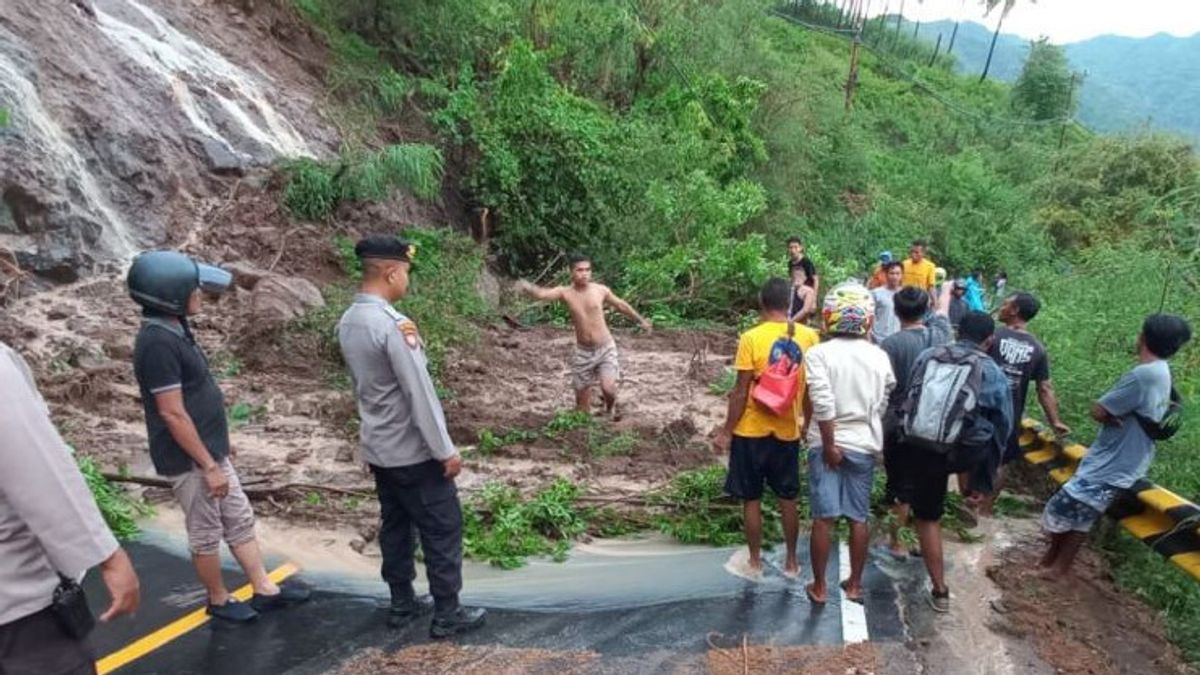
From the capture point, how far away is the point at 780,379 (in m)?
4.57

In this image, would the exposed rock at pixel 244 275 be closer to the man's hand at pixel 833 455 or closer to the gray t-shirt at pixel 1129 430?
the man's hand at pixel 833 455

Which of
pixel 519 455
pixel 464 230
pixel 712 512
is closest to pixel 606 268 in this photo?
pixel 464 230

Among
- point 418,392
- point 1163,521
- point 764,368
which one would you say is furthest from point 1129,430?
point 418,392

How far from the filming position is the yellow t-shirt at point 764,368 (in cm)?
461

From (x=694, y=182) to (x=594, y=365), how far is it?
8.15 m

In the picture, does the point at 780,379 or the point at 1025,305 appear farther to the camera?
the point at 1025,305

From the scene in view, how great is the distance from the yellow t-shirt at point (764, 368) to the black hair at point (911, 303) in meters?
0.84

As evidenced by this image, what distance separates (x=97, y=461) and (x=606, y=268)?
9701 mm

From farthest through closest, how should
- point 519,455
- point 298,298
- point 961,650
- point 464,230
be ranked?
point 464,230
point 298,298
point 519,455
point 961,650

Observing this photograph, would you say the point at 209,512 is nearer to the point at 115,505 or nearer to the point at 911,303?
the point at 115,505

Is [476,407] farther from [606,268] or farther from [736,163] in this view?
[736,163]

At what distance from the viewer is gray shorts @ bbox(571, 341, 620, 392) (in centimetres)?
779

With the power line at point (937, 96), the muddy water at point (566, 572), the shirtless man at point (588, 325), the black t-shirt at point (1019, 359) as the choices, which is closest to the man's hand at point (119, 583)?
the muddy water at point (566, 572)

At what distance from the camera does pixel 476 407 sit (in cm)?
797
